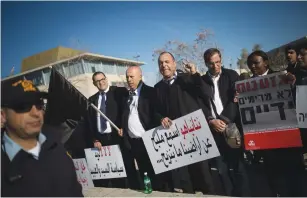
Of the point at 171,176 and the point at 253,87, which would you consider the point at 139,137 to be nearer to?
the point at 171,176

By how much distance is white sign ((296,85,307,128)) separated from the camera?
343 centimetres

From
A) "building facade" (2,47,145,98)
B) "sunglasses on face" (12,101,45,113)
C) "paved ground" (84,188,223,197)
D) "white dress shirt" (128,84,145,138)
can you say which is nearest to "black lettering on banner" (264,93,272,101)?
"paved ground" (84,188,223,197)

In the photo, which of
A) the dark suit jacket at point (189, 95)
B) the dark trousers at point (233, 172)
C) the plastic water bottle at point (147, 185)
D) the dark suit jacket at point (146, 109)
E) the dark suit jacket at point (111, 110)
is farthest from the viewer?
the dark suit jacket at point (111, 110)

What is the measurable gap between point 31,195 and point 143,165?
301 centimetres

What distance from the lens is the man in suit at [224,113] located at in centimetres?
385

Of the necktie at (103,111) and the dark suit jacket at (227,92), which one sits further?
the necktie at (103,111)

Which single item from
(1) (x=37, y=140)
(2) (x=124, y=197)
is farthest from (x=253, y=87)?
(1) (x=37, y=140)

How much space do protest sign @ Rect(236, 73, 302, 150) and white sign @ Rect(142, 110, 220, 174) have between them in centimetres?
58

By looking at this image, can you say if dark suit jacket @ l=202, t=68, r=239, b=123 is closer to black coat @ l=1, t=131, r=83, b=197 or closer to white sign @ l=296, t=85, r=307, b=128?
white sign @ l=296, t=85, r=307, b=128

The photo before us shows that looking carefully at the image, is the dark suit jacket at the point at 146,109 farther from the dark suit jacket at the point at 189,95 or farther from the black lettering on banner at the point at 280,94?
the black lettering on banner at the point at 280,94

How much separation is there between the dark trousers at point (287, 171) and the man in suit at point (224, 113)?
42 centimetres

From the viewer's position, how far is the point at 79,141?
16.9ft

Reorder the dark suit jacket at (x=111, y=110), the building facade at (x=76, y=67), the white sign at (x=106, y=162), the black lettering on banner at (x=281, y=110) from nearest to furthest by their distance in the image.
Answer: the black lettering on banner at (x=281, y=110), the white sign at (x=106, y=162), the dark suit jacket at (x=111, y=110), the building facade at (x=76, y=67)

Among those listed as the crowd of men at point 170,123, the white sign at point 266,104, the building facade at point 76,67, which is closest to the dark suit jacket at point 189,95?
the crowd of men at point 170,123
